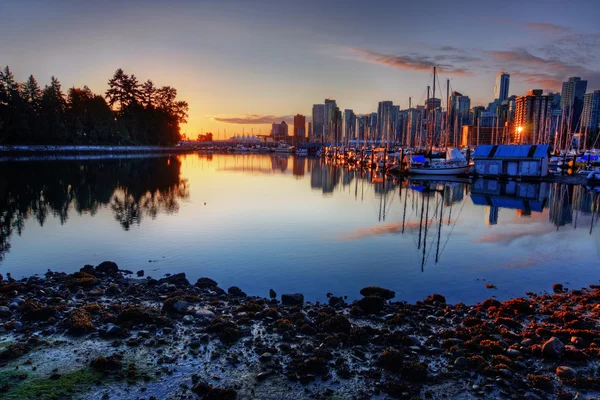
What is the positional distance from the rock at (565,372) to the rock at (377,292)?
5.83 m

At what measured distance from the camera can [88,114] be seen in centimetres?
11681

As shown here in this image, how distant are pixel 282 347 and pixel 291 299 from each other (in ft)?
11.3

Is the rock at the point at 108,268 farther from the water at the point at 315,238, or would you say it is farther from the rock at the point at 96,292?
the rock at the point at 96,292

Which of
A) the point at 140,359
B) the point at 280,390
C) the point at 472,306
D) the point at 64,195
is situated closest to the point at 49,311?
the point at 140,359

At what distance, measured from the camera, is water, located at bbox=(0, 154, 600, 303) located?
15.6 meters

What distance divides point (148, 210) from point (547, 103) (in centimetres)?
15864

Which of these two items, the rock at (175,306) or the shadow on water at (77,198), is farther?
the shadow on water at (77,198)

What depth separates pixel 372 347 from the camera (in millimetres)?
9148

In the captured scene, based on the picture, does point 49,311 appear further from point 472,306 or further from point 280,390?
point 472,306

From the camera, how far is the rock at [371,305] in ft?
37.5

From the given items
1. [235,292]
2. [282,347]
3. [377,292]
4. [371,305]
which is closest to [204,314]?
[235,292]

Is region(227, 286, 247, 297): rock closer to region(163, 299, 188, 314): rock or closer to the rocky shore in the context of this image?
the rocky shore

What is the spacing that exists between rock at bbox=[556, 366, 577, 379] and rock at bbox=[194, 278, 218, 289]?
32.8 ft

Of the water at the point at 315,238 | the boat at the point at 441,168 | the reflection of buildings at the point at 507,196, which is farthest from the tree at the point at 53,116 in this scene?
the reflection of buildings at the point at 507,196
